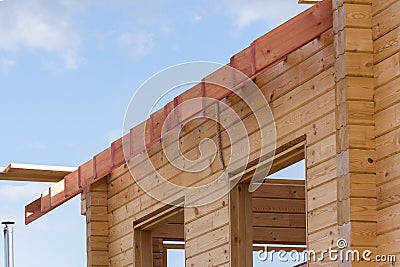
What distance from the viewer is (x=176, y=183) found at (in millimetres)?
9852

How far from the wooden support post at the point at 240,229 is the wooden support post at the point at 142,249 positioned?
196 cm

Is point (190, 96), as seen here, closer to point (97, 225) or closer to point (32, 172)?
point (97, 225)

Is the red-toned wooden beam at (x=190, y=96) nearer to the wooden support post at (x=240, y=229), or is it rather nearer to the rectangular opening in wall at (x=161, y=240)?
the rectangular opening in wall at (x=161, y=240)

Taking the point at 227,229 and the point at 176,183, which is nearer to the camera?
the point at 227,229

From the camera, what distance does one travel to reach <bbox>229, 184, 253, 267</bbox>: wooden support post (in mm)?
8766

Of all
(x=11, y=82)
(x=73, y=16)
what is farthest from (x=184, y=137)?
(x=73, y=16)

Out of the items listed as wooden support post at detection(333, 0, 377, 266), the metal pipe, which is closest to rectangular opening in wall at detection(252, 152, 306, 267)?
wooden support post at detection(333, 0, 377, 266)

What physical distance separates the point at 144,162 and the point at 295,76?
2894mm

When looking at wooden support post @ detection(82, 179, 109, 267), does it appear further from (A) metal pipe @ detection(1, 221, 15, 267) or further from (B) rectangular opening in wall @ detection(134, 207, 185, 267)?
(A) metal pipe @ detection(1, 221, 15, 267)

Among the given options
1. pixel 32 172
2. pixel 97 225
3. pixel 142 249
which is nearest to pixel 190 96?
pixel 142 249

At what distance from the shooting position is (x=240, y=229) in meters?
8.81

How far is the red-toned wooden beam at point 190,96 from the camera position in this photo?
759 cm

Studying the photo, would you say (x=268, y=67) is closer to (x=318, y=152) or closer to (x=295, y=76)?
(x=295, y=76)

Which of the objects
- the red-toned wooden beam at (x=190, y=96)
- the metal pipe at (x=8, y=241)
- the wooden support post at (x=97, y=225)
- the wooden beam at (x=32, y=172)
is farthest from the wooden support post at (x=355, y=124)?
the metal pipe at (x=8, y=241)
